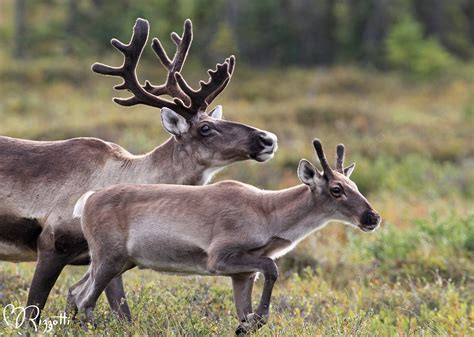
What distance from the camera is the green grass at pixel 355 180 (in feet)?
25.3

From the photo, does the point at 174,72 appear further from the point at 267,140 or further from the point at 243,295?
the point at 243,295

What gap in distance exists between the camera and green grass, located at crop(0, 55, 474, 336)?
7.71 metres

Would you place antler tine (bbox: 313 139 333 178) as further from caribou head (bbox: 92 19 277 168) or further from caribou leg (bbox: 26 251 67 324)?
caribou leg (bbox: 26 251 67 324)

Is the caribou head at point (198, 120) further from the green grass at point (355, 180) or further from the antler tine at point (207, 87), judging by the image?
the green grass at point (355, 180)

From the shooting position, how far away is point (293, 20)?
53.4 meters

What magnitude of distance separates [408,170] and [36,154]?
47.0ft

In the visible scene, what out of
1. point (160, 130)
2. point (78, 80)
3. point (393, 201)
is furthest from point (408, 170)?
point (78, 80)

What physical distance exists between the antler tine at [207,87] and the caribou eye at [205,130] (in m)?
0.30

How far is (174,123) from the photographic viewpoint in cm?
809

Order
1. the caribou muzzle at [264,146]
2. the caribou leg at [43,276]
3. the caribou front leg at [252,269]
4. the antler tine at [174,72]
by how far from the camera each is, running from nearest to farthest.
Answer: the caribou front leg at [252,269] → the caribou leg at [43,276] → the caribou muzzle at [264,146] → the antler tine at [174,72]

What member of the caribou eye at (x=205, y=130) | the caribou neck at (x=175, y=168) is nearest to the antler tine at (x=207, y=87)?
the caribou eye at (x=205, y=130)

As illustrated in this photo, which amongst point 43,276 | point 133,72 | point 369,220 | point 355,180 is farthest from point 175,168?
point 355,180

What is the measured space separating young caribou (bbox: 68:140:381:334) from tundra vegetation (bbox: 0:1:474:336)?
1.45 ft

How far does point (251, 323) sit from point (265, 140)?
1875 millimetres
